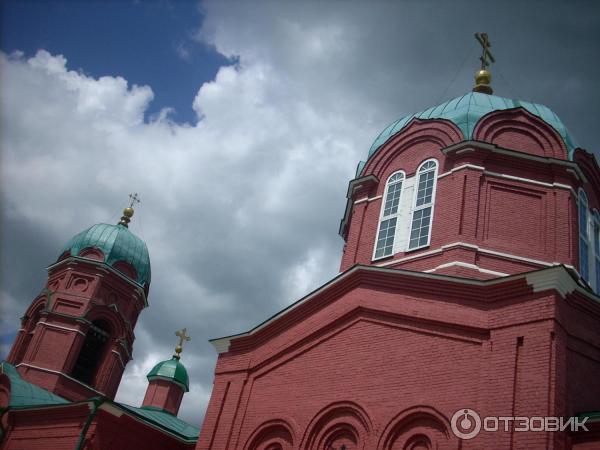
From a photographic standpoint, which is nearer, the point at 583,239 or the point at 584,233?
the point at 583,239

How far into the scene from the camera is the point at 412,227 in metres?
13.4

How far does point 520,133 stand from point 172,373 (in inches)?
623

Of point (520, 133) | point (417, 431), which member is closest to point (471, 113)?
point (520, 133)

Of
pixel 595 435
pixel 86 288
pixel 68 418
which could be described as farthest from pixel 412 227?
pixel 86 288

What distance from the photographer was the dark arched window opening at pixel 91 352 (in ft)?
71.4

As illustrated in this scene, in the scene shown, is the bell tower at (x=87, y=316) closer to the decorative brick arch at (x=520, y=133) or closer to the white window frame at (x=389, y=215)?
the white window frame at (x=389, y=215)

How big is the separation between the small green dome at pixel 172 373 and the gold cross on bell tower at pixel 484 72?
1522 cm

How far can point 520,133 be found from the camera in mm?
14258

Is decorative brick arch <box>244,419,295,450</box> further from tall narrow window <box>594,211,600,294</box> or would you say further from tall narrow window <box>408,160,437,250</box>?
tall narrow window <box>594,211,600,294</box>

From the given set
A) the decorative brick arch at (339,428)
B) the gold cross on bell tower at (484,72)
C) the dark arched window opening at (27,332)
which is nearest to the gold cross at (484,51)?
the gold cross on bell tower at (484,72)

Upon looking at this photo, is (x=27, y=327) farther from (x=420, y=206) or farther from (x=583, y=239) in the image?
(x=583, y=239)

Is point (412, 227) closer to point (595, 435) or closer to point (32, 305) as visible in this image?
point (595, 435)

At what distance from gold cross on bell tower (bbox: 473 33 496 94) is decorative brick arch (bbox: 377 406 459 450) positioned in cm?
966
